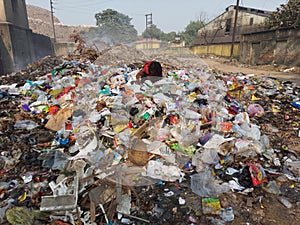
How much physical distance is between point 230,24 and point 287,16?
993cm

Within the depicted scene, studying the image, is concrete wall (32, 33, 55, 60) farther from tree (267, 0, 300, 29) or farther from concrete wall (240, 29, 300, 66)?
tree (267, 0, 300, 29)

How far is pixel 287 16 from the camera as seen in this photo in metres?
10.4

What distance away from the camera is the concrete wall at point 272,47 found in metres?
9.43

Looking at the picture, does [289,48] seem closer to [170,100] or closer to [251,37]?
[251,37]

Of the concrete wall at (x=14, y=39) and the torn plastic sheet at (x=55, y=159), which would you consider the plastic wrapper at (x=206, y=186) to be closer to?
the torn plastic sheet at (x=55, y=159)

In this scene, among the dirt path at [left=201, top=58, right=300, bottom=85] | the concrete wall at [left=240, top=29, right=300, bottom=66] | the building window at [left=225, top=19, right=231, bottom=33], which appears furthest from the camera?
the building window at [left=225, top=19, right=231, bottom=33]

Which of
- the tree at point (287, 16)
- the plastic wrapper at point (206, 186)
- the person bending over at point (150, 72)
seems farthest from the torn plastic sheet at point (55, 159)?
the tree at point (287, 16)

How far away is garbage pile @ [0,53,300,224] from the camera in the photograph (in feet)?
5.80

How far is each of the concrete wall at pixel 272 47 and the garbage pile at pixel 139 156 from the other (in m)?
7.19

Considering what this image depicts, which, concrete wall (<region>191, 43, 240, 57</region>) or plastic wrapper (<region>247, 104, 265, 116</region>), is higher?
concrete wall (<region>191, 43, 240, 57</region>)

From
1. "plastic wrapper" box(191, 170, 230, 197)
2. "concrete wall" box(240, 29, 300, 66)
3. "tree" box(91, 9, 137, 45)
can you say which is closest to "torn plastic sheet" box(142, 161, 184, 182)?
"plastic wrapper" box(191, 170, 230, 197)

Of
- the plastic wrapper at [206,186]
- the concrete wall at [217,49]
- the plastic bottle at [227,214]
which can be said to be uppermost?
the concrete wall at [217,49]

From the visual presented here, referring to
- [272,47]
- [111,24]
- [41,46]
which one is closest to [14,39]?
[41,46]

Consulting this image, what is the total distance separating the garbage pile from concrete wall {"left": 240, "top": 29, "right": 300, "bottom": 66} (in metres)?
7.19
